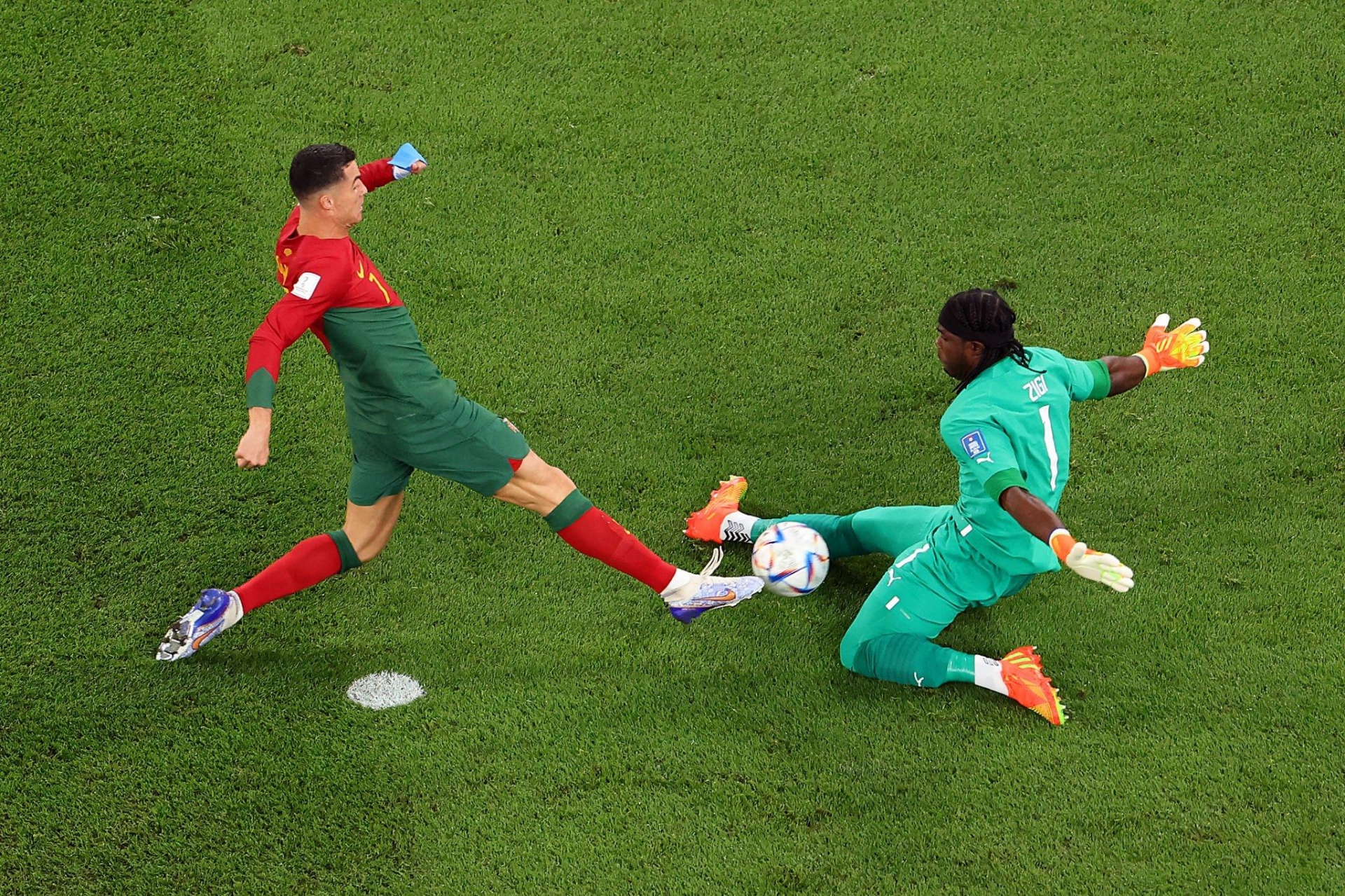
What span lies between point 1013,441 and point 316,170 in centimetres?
266

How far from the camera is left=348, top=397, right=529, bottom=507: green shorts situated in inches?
179

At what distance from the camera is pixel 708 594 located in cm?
500

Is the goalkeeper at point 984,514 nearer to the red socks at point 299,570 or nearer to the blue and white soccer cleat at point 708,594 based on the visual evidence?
the blue and white soccer cleat at point 708,594

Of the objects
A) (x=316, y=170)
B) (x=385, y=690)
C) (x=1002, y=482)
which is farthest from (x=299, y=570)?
(x=1002, y=482)

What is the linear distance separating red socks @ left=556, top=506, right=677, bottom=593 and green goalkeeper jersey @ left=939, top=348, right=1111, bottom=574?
121 cm

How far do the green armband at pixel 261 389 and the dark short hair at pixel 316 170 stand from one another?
0.71m

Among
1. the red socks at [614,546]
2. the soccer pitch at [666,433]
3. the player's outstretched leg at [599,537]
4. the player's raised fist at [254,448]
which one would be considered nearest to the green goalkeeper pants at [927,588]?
the soccer pitch at [666,433]

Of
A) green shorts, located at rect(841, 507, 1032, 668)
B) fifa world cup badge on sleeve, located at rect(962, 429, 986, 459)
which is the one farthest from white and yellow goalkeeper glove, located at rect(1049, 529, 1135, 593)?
green shorts, located at rect(841, 507, 1032, 668)

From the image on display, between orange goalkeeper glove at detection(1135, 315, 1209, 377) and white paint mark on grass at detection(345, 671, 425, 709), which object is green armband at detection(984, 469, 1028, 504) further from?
white paint mark on grass at detection(345, 671, 425, 709)

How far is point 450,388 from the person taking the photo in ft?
15.2

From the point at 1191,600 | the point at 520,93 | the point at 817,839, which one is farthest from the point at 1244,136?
the point at 817,839

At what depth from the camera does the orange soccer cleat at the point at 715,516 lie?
18.0 ft

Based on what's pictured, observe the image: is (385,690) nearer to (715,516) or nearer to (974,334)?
(715,516)

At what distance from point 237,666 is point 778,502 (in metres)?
2.48
